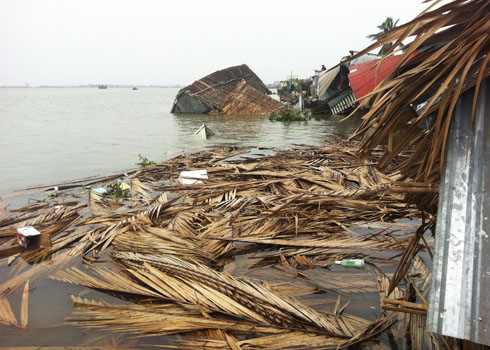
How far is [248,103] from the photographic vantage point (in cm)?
2505

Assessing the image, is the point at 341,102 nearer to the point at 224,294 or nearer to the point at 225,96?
the point at 225,96

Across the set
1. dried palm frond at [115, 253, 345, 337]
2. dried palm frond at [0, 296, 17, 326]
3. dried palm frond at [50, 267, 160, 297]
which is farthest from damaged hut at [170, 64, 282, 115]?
dried palm frond at [0, 296, 17, 326]

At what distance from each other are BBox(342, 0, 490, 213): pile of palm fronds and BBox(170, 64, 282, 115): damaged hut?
23.4 metres

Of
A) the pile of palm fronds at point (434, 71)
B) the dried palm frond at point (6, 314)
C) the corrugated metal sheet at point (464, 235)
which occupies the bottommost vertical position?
the dried palm frond at point (6, 314)

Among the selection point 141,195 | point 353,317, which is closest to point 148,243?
point 353,317

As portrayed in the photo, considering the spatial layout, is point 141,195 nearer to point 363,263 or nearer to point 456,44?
point 363,263

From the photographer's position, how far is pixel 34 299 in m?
2.75

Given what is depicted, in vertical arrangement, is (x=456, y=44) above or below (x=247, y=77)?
below

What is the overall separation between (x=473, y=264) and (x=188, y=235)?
2.74 metres

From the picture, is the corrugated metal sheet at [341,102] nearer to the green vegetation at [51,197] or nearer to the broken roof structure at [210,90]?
the broken roof structure at [210,90]

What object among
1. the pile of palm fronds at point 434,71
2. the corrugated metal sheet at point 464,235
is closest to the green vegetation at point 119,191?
the pile of palm fronds at point 434,71

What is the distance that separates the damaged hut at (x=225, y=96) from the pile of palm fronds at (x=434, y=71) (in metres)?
23.4

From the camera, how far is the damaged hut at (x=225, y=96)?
25.0m

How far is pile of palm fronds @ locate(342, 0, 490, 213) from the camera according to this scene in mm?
1281
